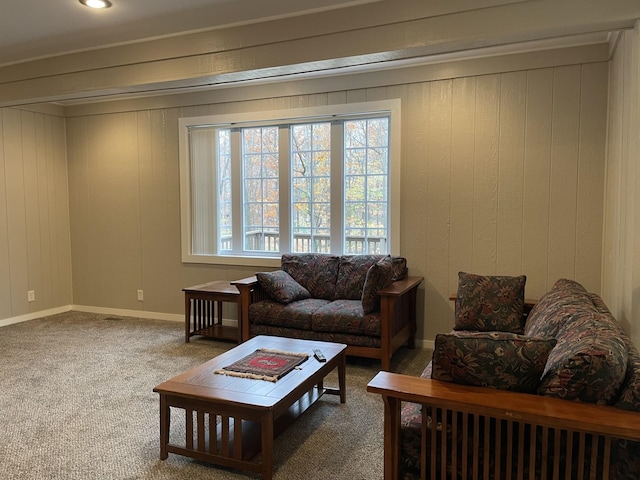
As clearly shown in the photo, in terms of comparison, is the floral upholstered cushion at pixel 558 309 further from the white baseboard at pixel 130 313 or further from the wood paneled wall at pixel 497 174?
the white baseboard at pixel 130 313

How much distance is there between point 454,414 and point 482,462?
207 millimetres

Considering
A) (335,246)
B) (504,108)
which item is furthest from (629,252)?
(335,246)

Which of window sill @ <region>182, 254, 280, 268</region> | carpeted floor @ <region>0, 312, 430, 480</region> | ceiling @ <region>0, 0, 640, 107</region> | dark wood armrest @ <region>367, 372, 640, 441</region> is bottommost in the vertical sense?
carpeted floor @ <region>0, 312, 430, 480</region>

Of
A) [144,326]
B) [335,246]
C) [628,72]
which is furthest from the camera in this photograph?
[144,326]

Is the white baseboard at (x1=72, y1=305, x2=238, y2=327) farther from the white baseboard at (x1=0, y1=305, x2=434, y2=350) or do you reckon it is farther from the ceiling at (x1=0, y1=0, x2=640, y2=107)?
the ceiling at (x1=0, y1=0, x2=640, y2=107)

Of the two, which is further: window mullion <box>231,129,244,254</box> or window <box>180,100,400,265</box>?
window mullion <box>231,129,244,254</box>

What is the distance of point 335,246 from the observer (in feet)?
16.2

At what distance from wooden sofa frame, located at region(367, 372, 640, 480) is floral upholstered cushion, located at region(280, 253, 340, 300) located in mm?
2646

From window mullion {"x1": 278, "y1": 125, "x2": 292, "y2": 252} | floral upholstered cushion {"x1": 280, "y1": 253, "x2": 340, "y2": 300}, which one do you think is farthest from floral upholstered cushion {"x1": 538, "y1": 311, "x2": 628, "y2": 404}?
window mullion {"x1": 278, "y1": 125, "x2": 292, "y2": 252}

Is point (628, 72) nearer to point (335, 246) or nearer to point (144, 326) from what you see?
point (335, 246)

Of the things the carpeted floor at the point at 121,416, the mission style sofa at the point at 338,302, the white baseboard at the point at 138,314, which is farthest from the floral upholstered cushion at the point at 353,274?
the white baseboard at the point at 138,314

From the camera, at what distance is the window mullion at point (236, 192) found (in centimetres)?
530

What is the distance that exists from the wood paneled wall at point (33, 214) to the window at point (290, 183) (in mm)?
1829

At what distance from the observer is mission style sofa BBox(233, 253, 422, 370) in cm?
387
